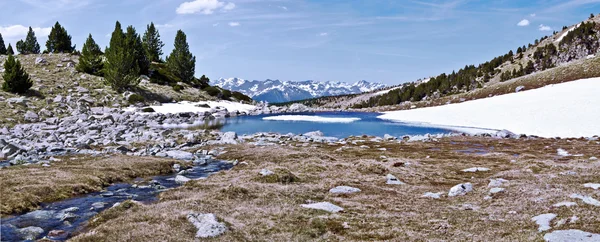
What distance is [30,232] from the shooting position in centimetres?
1469

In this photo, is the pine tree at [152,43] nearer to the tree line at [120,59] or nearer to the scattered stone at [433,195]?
the tree line at [120,59]

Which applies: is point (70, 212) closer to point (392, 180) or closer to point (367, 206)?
point (367, 206)

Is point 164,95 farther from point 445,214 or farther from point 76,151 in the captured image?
point 445,214

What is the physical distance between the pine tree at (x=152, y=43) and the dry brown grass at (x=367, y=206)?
424 ft

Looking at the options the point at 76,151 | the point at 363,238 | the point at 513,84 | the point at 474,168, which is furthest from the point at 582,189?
the point at 513,84

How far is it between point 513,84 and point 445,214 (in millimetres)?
104716

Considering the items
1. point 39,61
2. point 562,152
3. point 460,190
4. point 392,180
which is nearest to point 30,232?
point 392,180

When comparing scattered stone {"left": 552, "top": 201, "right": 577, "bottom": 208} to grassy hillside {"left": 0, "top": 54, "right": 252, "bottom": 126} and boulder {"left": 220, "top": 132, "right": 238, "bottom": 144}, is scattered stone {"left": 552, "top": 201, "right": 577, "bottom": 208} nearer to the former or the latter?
boulder {"left": 220, "top": 132, "right": 238, "bottom": 144}

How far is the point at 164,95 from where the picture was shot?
10512 centimetres

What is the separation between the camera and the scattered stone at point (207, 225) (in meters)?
14.1

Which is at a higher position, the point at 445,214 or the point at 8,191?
the point at 8,191

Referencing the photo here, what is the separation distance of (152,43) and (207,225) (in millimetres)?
149639

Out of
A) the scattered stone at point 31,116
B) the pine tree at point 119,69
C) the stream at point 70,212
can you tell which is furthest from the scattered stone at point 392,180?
the pine tree at point 119,69

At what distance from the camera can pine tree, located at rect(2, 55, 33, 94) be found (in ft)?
243
